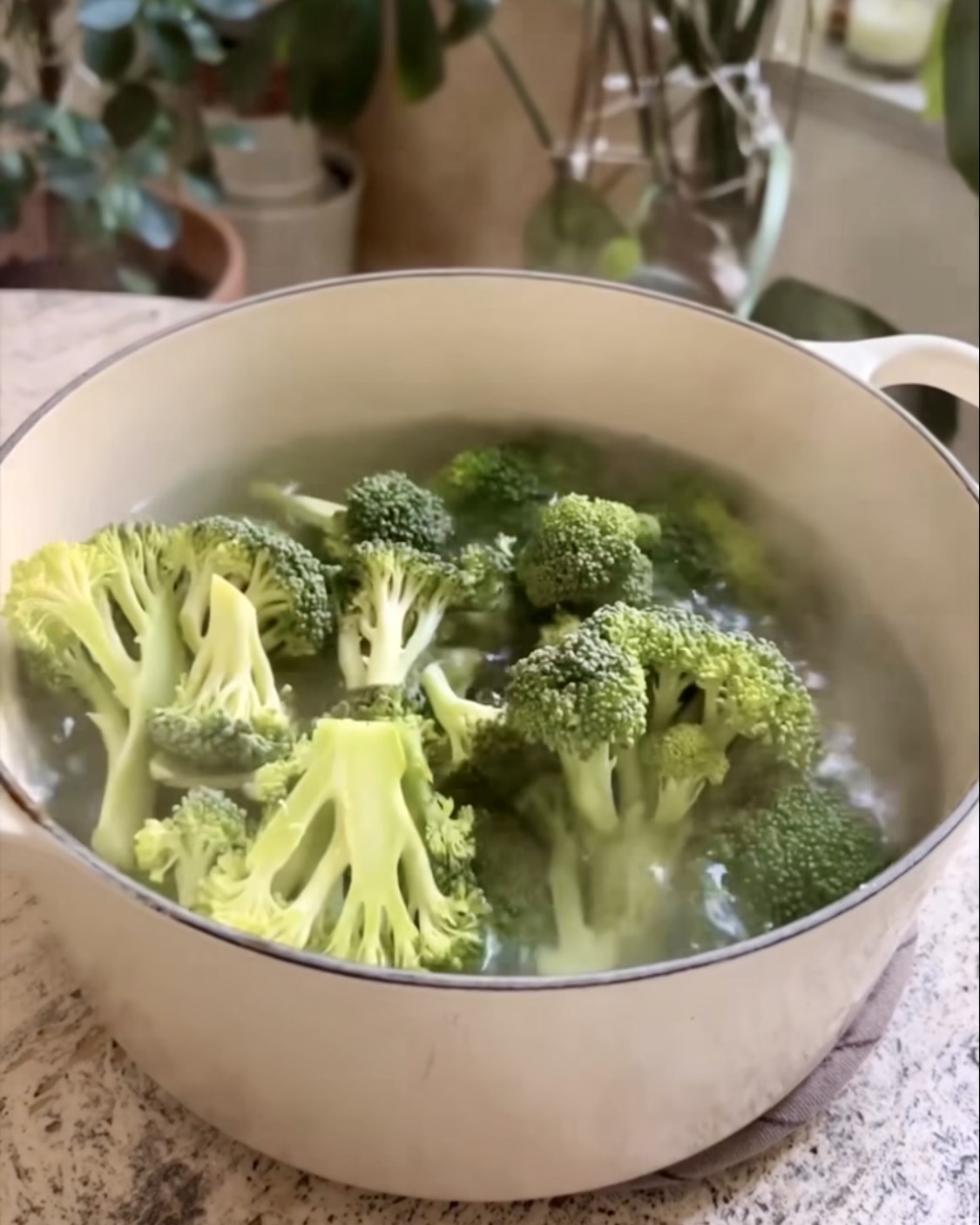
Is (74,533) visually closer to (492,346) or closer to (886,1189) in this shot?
(492,346)

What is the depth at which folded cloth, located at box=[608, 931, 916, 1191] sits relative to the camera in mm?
482

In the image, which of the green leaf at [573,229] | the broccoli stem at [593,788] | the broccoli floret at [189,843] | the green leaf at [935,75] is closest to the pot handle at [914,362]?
the broccoli stem at [593,788]

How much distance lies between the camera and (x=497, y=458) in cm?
66

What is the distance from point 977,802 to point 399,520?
0.95 feet

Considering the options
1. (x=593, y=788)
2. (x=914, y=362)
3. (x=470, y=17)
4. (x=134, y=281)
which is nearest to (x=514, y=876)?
(x=593, y=788)

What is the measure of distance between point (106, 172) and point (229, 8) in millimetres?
165

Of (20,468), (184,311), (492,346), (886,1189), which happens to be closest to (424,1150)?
(886,1189)

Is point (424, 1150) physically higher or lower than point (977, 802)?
lower

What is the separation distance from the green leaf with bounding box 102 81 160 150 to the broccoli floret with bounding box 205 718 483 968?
797mm

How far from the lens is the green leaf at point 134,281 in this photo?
1122mm

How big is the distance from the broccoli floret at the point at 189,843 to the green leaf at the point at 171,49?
799 millimetres

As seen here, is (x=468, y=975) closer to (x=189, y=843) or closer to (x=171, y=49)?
(x=189, y=843)

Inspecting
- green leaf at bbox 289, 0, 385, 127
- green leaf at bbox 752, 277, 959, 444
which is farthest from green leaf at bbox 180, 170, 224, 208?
green leaf at bbox 752, 277, 959, 444

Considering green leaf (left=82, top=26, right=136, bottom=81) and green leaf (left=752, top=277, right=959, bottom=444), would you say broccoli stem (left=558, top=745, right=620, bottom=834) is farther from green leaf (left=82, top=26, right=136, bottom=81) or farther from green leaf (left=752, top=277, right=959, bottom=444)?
green leaf (left=82, top=26, right=136, bottom=81)
